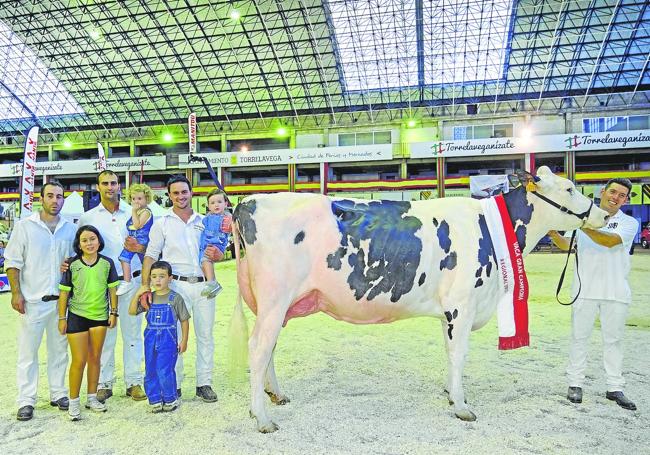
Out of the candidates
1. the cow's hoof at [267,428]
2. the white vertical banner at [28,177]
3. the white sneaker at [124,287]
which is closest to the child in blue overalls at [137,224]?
the white sneaker at [124,287]

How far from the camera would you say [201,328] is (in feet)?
13.5

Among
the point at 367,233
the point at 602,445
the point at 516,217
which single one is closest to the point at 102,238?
the point at 367,233

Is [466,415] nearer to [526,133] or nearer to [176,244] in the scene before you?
[176,244]

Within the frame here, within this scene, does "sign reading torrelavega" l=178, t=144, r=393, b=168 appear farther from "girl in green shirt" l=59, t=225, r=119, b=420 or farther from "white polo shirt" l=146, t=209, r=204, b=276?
"girl in green shirt" l=59, t=225, r=119, b=420

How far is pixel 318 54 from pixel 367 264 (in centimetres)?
3196

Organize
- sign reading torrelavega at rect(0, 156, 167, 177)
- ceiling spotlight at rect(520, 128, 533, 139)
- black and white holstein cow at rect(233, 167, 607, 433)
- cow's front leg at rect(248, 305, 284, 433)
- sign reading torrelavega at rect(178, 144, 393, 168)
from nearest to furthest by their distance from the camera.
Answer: cow's front leg at rect(248, 305, 284, 433) → black and white holstein cow at rect(233, 167, 607, 433) → ceiling spotlight at rect(520, 128, 533, 139) → sign reading torrelavega at rect(178, 144, 393, 168) → sign reading torrelavega at rect(0, 156, 167, 177)

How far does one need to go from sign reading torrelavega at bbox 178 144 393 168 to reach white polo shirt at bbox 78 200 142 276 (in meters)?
32.4

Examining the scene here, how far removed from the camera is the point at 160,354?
149 inches

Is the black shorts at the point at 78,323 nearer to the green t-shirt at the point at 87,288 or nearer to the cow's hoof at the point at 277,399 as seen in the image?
the green t-shirt at the point at 87,288

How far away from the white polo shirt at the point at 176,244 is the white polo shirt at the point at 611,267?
11.6 feet

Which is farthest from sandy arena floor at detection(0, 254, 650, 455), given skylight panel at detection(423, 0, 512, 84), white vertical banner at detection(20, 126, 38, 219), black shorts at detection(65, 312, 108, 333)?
skylight panel at detection(423, 0, 512, 84)

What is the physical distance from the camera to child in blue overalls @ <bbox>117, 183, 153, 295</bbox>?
163 inches

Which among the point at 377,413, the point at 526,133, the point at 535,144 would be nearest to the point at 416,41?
the point at 526,133

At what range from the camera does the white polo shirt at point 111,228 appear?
4.18 metres
